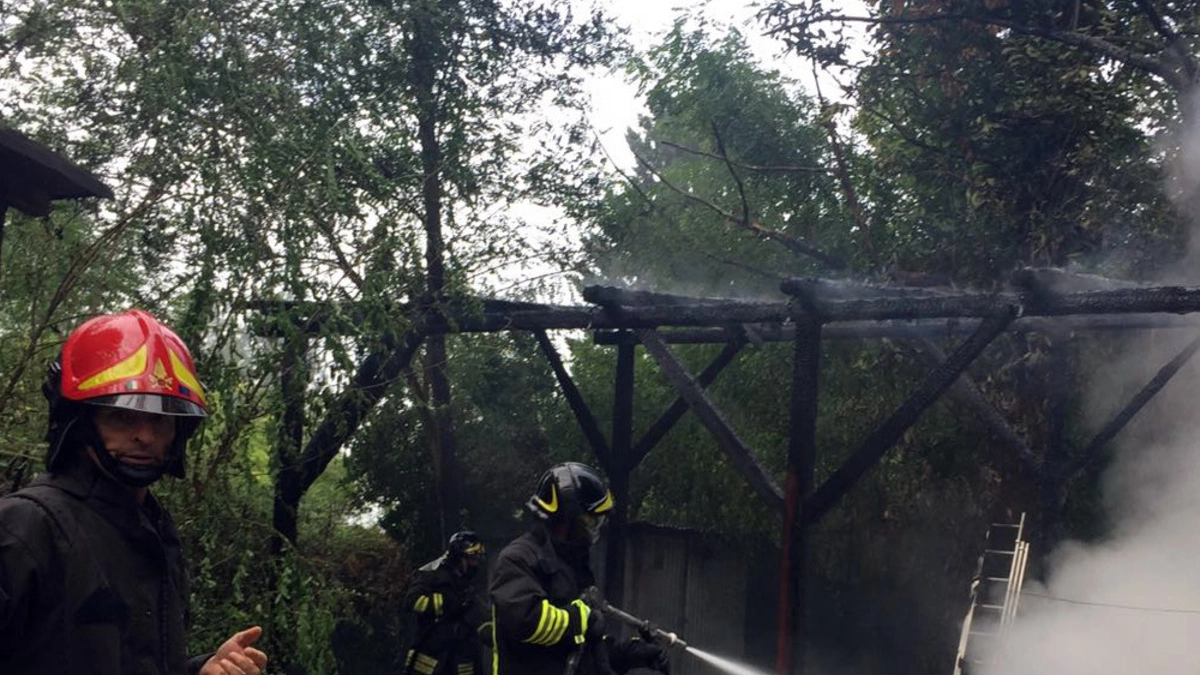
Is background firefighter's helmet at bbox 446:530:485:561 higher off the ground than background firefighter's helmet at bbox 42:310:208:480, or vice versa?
background firefighter's helmet at bbox 42:310:208:480

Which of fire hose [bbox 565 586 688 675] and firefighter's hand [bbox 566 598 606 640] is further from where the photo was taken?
fire hose [bbox 565 586 688 675]

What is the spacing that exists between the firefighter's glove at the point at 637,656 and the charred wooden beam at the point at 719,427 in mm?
1781

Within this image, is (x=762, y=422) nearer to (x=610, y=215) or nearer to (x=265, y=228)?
(x=610, y=215)

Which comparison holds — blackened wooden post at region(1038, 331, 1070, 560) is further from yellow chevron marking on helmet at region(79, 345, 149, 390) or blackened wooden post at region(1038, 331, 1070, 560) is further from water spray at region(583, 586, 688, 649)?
yellow chevron marking on helmet at region(79, 345, 149, 390)

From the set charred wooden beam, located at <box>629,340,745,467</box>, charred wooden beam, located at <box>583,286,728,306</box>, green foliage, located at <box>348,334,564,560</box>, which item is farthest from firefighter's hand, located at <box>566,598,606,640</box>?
green foliage, located at <box>348,334,564,560</box>

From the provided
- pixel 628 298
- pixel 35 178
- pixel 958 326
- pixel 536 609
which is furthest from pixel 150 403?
pixel 958 326

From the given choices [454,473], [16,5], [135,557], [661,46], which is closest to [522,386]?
[454,473]

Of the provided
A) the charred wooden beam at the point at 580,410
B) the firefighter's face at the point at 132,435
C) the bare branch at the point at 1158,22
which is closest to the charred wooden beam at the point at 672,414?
the charred wooden beam at the point at 580,410

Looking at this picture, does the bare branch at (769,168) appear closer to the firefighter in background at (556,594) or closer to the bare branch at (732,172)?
the bare branch at (732,172)

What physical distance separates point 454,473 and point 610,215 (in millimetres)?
2869

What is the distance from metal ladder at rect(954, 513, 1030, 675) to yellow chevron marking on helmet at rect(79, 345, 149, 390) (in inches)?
292

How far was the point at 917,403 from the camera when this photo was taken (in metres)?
7.44

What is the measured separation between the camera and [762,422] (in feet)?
39.4

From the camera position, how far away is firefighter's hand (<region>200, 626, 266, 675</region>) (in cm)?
281
